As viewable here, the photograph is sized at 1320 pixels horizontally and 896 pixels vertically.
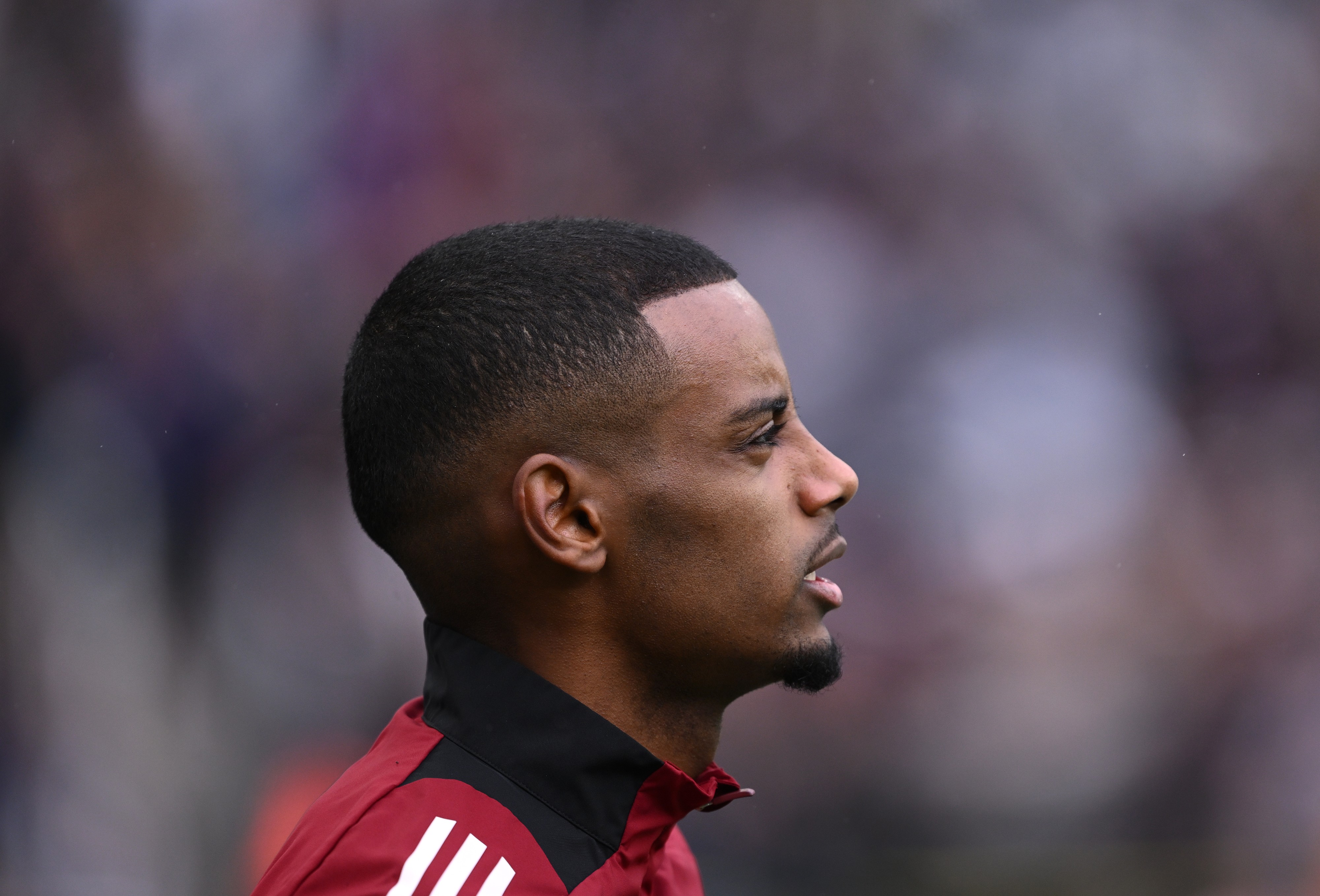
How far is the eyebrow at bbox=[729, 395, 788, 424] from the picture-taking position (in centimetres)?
146

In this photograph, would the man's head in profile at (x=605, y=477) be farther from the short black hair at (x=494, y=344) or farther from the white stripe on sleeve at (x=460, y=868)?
the white stripe on sleeve at (x=460, y=868)

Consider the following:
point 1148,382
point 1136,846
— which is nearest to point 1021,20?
point 1148,382

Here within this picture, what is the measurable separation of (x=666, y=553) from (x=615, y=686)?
0.64ft

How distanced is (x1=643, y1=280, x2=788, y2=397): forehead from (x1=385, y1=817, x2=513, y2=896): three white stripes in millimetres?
628

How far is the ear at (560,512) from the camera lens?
54.7 inches

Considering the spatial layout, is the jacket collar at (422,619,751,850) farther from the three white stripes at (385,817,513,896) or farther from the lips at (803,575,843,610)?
the lips at (803,575,843,610)

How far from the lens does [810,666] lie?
1.51m

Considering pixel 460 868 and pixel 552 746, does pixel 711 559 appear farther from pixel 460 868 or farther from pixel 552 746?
pixel 460 868

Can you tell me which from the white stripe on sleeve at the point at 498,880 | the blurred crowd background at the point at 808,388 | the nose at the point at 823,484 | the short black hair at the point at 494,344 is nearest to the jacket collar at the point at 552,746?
the white stripe on sleeve at the point at 498,880

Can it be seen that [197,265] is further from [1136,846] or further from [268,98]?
[1136,846]

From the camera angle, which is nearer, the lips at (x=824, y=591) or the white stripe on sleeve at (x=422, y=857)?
the white stripe on sleeve at (x=422, y=857)

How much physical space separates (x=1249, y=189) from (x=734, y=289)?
3355mm

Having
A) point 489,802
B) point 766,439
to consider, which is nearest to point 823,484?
point 766,439

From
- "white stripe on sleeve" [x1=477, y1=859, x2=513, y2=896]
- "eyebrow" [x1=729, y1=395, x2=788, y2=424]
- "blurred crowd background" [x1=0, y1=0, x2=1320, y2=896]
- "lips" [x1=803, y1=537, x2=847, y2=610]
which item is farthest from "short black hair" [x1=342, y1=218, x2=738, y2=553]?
"blurred crowd background" [x1=0, y1=0, x2=1320, y2=896]
